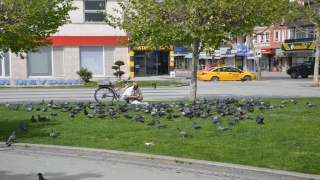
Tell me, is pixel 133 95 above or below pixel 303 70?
below

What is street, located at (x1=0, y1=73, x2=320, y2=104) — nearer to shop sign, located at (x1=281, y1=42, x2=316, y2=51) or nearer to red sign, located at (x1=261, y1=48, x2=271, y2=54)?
shop sign, located at (x1=281, y1=42, x2=316, y2=51)

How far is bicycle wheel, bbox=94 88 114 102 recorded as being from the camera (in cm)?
1878

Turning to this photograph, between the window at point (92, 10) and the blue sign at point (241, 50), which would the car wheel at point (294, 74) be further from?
the window at point (92, 10)

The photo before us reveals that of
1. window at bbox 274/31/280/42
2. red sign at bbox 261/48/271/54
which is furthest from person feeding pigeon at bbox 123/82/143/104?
window at bbox 274/31/280/42

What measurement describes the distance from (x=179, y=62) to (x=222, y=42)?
7363 cm

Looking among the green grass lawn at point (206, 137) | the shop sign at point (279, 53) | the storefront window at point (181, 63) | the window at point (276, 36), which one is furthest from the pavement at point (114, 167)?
the storefront window at point (181, 63)

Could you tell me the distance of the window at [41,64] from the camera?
129 feet

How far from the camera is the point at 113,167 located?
26.2 ft

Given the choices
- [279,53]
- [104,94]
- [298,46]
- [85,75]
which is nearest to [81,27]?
[85,75]

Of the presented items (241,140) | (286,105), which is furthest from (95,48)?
(241,140)

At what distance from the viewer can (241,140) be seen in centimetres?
970

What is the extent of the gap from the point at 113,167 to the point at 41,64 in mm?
33102

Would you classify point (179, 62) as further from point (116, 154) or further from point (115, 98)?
point (116, 154)

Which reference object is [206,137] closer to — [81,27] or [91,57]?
[81,27]
